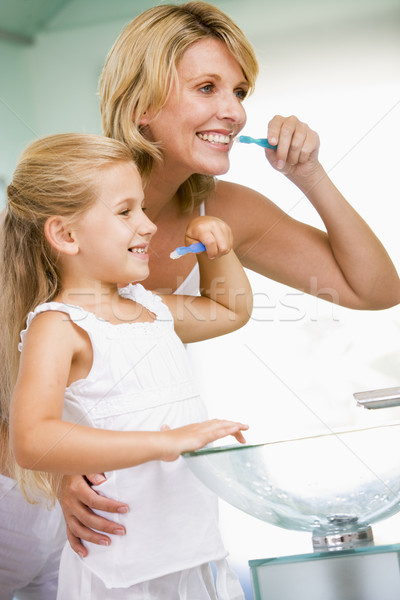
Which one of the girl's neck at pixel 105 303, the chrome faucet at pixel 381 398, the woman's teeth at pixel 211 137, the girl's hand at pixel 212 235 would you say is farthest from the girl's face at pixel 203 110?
the chrome faucet at pixel 381 398

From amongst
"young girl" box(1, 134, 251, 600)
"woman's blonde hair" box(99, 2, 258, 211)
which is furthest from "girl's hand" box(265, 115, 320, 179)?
"young girl" box(1, 134, 251, 600)

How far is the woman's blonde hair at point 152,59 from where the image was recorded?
1.11 meters

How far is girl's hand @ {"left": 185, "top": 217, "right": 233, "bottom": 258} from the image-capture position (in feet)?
3.17

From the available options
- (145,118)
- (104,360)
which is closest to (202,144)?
(145,118)

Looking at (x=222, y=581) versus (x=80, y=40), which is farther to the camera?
(x=80, y=40)

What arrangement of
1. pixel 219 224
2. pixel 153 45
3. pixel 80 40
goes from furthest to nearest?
1. pixel 80 40
2. pixel 153 45
3. pixel 219 224

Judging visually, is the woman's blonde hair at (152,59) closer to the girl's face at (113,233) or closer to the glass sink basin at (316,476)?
the girl's face at (113,233)

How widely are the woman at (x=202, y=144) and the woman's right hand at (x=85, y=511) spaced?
432mm

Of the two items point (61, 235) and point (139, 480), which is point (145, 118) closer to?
point (61, 235)

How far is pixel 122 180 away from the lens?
91 cm

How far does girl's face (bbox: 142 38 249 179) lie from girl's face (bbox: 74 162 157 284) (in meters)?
0.23

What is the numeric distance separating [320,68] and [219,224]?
4.19 ft

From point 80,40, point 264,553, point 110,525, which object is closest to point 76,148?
point 110,525

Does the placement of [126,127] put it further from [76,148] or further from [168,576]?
[168,576]
